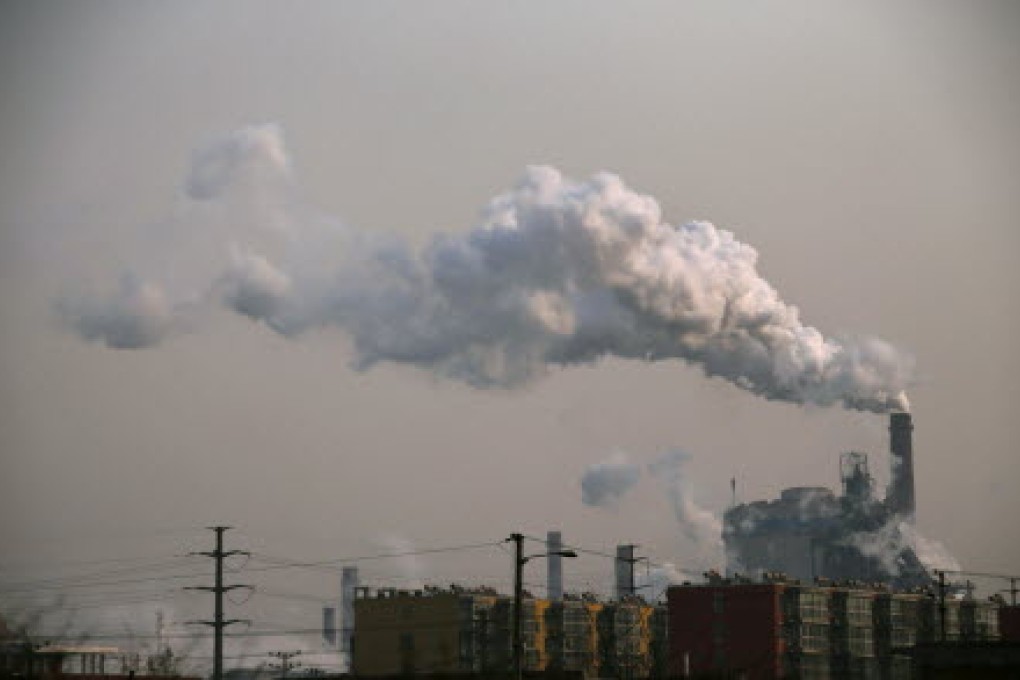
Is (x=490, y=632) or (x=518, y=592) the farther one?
(x=490, y=632)

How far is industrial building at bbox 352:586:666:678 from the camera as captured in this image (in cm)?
15650

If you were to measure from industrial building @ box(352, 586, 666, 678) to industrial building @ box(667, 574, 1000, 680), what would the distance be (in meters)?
4.47

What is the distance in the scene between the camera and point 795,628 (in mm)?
152375

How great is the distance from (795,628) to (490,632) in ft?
87.5

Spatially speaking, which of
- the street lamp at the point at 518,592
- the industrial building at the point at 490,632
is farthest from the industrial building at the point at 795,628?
the street lamp at the point at 518,592

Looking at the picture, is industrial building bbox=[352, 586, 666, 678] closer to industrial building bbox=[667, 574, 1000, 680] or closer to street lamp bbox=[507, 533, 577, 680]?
industrial building bbox=[667, 574, 1000, 680]

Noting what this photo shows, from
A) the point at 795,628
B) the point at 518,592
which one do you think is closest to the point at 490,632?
the point at 795,628

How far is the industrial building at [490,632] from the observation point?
156500mm

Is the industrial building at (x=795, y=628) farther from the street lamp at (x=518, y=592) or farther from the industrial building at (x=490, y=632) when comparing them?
the street lamp at (x=518, y=592)

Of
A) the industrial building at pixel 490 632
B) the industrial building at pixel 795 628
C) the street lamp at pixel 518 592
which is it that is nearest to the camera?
the street lamp at pixel 518 592

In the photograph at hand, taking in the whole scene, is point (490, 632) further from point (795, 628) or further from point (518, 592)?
point (518, 592)

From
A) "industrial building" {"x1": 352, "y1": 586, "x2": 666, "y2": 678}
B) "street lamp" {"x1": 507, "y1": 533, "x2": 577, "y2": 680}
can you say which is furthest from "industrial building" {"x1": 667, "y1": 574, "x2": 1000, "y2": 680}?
"street lamp" {"x1": 507, "y1": 533, "x2": 577, "y2": 680}

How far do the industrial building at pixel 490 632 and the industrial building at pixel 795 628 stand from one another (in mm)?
4471

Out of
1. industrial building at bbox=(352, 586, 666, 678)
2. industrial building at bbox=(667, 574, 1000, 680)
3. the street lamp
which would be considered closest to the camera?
the street lamp
